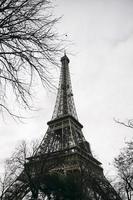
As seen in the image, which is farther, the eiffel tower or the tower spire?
the tower spire

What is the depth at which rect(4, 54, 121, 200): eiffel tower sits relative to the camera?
19.1m

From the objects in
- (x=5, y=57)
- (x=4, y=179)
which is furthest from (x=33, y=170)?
(x=5, y=57)

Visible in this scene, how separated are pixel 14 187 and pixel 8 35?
2266 centimetres

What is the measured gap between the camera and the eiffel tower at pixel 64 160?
1914 cm

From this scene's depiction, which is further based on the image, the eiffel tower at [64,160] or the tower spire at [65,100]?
the tower spire at [65,100]

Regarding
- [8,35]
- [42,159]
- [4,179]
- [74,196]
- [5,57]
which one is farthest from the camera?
[4,179]

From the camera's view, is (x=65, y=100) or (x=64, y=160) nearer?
(x=64, y=160)

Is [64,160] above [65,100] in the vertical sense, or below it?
below

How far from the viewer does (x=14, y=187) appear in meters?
23.8

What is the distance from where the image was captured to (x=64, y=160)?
92.9 feet

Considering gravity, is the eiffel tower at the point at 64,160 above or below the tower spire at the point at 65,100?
below

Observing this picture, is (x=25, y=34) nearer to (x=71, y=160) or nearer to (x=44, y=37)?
(x=44, y=37)

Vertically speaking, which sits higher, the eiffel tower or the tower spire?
the tower spire

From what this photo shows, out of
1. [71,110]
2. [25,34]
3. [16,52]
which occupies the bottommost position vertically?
[16,52]
